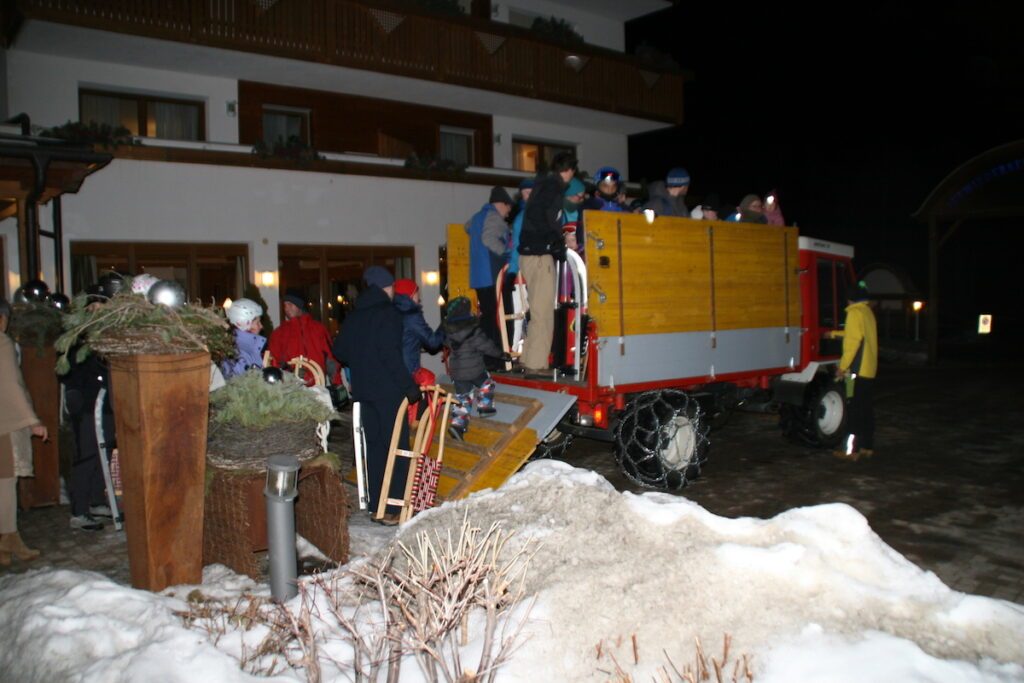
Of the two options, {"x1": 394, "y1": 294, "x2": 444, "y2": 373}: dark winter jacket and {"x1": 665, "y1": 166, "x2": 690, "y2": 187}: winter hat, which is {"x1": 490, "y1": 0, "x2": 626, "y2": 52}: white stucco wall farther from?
{"x1": 394, "y1": 294, "x2": 444, "y2": 373}: dark winter jacket

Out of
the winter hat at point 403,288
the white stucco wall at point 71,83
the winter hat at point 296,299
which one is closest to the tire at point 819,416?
the winter hat at point 403,288

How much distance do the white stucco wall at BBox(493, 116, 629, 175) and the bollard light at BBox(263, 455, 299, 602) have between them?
14.0 m

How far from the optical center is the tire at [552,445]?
8.00 m

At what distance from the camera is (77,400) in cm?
614

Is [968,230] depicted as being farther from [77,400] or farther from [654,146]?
[77,400]

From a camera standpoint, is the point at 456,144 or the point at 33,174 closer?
the point at 33,174

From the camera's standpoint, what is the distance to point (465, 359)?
714 cm

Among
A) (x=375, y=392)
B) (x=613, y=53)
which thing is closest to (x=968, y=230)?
(x=613, y=53)

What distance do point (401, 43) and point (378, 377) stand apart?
415 inches

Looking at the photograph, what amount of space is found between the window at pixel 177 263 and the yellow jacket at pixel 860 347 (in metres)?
9.46

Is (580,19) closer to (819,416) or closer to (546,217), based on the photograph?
(819,416)

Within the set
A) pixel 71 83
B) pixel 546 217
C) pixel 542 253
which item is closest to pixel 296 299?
pixel 542 253

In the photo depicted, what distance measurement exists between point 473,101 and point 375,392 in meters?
11.8

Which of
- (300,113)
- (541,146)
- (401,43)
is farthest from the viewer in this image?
(541,146)
